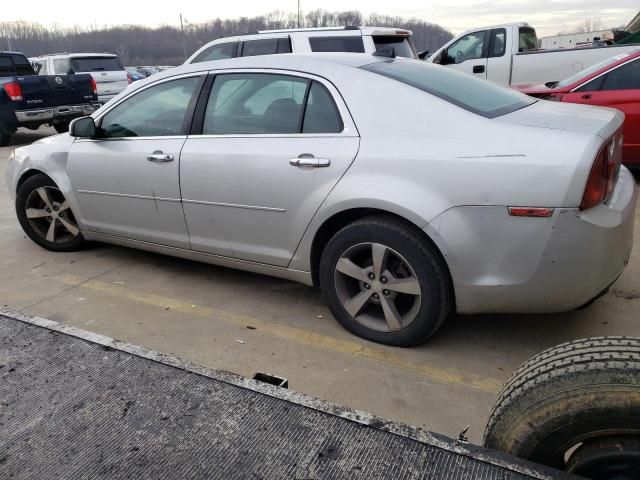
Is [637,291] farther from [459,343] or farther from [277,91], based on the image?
[277,91]

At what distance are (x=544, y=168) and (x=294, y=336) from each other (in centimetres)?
167

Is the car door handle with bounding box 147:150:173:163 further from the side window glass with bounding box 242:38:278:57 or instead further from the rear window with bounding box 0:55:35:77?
the rear window with bounding box 0:55:35:77

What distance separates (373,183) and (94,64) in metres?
13.8

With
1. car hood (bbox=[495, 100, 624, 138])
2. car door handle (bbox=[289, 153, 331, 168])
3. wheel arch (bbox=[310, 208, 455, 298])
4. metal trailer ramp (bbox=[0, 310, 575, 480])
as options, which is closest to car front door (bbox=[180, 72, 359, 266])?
car door handle (bbox=[289, 153, 331, 168])

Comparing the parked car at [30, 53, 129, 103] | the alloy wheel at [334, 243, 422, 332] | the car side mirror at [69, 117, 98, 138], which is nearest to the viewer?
the alloy wheel at [334, 243, 422, 332]

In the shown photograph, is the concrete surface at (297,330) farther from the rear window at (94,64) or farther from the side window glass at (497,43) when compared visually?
the rear window at (94,64)

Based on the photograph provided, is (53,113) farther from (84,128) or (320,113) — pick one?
(320,113)

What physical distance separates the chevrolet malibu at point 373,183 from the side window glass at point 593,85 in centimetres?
347

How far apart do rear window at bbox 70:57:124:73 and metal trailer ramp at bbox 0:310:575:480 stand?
13.9 meters

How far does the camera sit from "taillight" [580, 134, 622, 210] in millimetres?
2332

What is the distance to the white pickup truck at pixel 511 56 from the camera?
9.84 m

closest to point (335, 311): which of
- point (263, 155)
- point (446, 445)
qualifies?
point (263, 155)

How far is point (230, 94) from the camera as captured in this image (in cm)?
338

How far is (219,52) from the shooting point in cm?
865
